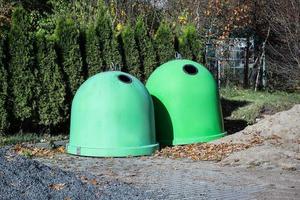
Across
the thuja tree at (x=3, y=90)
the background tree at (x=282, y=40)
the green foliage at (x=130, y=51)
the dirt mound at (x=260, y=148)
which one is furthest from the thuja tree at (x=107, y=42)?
the background tree at (x=282, y=40)

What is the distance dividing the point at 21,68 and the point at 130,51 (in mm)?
3199

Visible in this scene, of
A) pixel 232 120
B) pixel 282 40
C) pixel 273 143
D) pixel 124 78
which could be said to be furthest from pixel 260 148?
pixel 282 40

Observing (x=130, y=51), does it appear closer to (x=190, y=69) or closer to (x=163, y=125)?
(x=190, y=69)

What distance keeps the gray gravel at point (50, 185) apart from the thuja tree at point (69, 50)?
16.5 feet

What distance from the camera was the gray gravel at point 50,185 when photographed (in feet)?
20.1

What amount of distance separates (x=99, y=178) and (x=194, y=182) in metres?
1.24

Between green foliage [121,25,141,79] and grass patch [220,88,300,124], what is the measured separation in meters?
3.26

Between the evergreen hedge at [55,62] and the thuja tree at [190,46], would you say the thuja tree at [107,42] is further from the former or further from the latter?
the thuja tree at [190,46]

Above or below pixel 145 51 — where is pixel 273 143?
below

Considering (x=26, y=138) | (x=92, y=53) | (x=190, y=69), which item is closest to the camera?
(x=26, y=138)

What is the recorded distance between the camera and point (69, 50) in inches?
484

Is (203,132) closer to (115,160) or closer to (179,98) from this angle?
(179,98)

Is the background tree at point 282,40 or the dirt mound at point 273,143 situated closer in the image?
the dirt mound at point 273,143

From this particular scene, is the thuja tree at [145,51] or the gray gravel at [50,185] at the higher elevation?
the thuja tree at [145,51]
